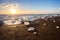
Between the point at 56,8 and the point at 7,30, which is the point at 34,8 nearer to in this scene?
the point at 56,8

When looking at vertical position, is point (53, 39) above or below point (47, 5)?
below

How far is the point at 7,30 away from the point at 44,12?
0.68 m

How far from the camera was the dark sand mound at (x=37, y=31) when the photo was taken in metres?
1.44

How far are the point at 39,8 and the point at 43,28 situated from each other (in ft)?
1.12

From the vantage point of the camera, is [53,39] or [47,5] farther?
[47,5]

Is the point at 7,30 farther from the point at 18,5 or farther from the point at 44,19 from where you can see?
the point at 44,19

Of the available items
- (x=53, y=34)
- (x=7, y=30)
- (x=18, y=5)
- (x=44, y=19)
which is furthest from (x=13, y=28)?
(x=53, y=34)

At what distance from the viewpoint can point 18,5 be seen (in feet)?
5.02

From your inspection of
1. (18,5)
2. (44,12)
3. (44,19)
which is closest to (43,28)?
(44,19)

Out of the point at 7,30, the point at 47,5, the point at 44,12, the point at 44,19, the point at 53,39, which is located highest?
the point at 47,5

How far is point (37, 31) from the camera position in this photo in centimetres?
147

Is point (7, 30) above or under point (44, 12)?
under

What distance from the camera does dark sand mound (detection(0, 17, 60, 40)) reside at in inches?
56.8

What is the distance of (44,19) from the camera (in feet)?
4.99
